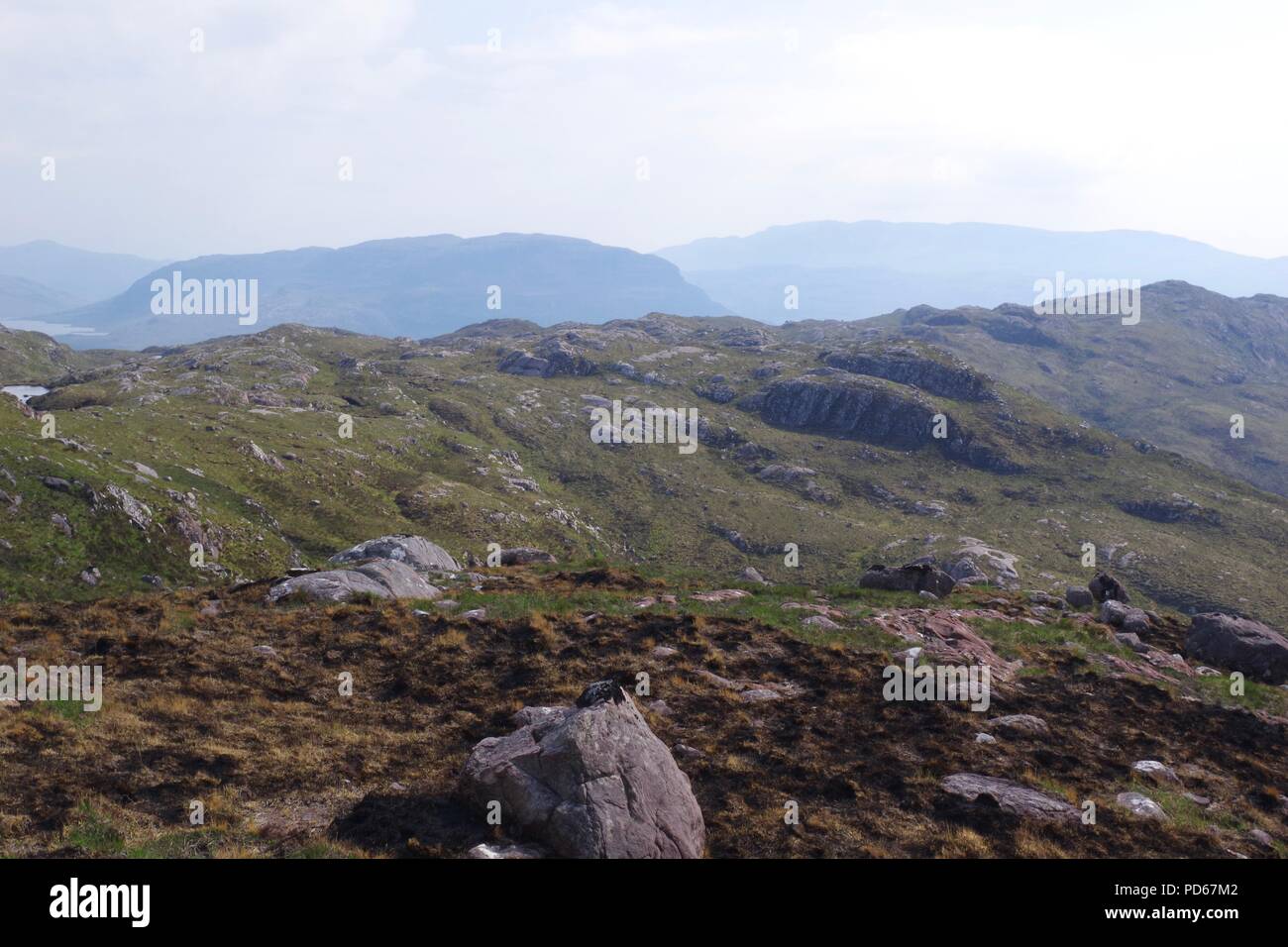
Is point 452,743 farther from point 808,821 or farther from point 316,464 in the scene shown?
point 316,464

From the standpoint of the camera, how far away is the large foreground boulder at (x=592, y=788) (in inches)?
529

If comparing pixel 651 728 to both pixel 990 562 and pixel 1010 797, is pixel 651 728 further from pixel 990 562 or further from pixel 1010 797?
pixel 990 562

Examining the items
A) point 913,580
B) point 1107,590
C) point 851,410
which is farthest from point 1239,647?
point 851,410

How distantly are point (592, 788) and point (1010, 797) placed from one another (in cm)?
1148

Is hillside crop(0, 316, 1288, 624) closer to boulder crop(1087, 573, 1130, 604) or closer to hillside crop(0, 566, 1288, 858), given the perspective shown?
hillside crop(0, 566, 1288, 858)

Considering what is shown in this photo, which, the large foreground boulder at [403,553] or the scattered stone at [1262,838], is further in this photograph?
the large foreground boulder at [403,553]

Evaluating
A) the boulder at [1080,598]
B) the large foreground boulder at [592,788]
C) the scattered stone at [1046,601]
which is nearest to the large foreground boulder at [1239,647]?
the scattered stone at [1046,601]

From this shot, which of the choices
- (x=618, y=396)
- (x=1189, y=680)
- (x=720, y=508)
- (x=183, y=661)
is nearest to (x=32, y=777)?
(x=183, y=661)

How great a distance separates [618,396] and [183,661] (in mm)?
167199

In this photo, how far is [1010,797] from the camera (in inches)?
684

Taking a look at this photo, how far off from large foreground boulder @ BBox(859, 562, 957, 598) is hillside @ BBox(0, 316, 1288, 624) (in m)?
44.2

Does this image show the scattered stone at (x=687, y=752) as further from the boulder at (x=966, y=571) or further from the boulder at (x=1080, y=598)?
the boulder at (x=966, y=571)

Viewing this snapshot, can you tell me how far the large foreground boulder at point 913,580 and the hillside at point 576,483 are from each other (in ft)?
145

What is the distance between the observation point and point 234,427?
92.1 meters
